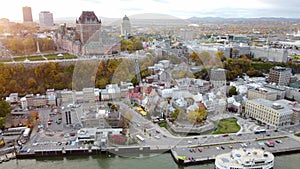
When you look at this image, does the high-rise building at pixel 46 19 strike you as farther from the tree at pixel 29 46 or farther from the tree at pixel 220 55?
the tree at pixel 220 55

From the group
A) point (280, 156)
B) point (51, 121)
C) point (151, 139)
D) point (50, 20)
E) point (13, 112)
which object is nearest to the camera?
point (280, 156)

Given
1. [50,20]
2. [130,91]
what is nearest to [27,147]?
[130,91]

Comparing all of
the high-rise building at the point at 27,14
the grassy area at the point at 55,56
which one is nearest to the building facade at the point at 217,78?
the grassy area at the point at 55,56

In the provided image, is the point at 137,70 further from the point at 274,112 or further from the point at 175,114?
the point at 274,112

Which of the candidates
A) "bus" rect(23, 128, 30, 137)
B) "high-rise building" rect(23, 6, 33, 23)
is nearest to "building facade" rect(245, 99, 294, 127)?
"bus" rect(23, 128, 30, 137)

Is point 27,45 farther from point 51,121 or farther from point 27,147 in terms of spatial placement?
point 27,147
